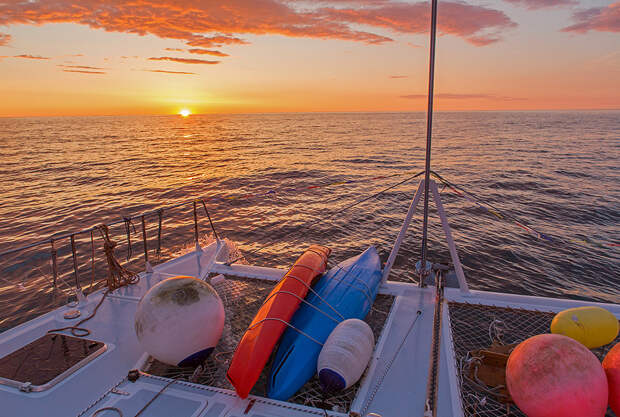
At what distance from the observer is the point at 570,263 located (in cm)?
1334

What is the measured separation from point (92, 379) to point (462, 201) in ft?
70.7

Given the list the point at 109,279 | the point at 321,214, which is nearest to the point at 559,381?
the point at 109,279

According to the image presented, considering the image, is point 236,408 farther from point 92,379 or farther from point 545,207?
point 545,207

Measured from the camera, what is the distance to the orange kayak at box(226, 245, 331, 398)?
4723mm

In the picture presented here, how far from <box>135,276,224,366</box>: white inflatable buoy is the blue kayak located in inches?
45.0

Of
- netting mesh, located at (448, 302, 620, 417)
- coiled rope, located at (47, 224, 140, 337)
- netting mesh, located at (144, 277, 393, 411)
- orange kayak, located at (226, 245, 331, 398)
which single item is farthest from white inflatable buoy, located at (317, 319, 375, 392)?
coiled rope, located at (47, 224, 140, 337)

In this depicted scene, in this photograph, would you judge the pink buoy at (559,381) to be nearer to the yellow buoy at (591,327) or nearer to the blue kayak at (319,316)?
the yellow buoy at (591,327)

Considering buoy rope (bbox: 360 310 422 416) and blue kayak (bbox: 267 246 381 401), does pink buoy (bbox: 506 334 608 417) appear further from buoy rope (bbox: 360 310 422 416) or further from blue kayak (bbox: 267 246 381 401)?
blue kayak (bbox: 267 246 381 401)

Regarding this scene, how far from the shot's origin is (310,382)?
5.17 meters

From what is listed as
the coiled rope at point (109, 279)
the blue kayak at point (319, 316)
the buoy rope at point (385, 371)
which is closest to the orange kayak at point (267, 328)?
the blue kayak at point (319, 316)

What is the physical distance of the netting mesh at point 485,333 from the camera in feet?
15.3

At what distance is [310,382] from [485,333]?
3353 millimetres

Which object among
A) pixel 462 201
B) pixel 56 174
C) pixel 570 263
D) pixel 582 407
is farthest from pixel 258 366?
pixel 56 174

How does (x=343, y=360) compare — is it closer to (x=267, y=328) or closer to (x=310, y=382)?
(x=310, y=382)
